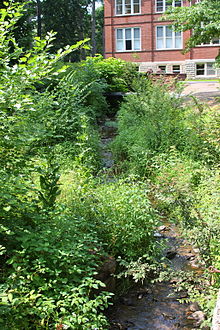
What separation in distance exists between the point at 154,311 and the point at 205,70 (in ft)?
94.3

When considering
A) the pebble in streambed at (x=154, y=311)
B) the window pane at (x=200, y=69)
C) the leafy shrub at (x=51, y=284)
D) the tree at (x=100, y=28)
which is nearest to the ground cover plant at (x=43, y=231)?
the leafy shrub at (x=51, y=284)

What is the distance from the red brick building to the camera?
1203 inches

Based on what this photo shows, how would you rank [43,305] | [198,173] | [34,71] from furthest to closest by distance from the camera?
[198,173] → [34,71] → [43,305]

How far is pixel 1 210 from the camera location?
11.1 ft

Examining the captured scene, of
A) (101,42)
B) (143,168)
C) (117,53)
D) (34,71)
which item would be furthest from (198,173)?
(101,42)

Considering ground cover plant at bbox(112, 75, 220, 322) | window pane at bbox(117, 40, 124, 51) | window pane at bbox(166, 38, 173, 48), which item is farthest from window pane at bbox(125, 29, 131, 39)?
ground cover plant at bbox(112, 75, 220, 322)

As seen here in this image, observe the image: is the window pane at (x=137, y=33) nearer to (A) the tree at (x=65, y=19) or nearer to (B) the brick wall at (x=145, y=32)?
(B) the brick wall at (x=145, y=32)

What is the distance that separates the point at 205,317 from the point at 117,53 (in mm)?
30143

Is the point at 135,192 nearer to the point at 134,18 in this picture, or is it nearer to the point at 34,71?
the point at 34,71

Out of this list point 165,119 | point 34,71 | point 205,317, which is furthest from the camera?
point 165,119

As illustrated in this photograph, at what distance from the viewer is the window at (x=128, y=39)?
1246 inches

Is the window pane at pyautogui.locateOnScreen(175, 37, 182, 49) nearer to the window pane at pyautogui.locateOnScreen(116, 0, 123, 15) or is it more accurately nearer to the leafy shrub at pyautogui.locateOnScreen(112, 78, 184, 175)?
the window pane at pyautogui.locateOnScreen(116, 0, 123, 15)

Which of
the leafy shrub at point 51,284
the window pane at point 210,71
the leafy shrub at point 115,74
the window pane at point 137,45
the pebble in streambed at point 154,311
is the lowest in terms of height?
the pebble in streambed at point 154,311

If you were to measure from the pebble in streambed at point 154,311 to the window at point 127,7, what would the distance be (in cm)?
2988
